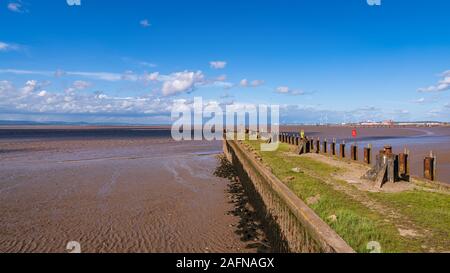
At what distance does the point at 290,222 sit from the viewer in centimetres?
650

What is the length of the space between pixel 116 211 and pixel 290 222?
608 centimetres

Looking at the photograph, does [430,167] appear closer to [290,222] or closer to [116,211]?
[290,222]

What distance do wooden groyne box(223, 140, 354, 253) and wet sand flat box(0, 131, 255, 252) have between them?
2.85 feet

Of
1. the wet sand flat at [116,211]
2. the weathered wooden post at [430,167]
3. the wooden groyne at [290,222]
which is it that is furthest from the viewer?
the weathered wooden post at [430,167]

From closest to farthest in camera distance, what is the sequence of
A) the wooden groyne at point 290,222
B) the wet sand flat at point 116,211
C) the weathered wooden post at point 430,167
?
the wooden groyne at point 290,222, the wet sand flat at point 116,211, the weathered wooden post at point 430,167

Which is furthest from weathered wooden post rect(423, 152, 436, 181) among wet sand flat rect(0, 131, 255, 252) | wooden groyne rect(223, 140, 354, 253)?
wet sand flat rect(0, 131, 255, 252)

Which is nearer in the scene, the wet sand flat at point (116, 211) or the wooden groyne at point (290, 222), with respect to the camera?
the wooden groyne at point (290, 222)

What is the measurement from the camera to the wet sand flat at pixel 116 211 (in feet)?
26.1

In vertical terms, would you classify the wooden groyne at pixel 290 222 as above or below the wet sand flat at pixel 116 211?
above

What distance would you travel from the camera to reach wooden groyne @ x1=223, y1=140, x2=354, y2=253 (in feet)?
15.4

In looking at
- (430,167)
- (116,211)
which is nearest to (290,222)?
(116,211)

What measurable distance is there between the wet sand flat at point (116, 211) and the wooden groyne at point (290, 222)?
0.87 metres

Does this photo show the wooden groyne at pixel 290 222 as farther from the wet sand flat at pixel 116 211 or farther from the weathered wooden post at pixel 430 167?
the weathered wooden post at pixel 430 167

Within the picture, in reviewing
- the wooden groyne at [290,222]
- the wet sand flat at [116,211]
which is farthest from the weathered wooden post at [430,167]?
the wet sand flat at [116,211]
